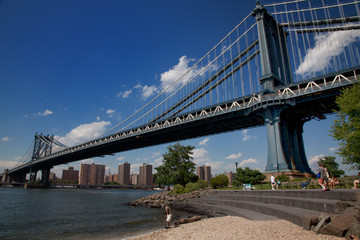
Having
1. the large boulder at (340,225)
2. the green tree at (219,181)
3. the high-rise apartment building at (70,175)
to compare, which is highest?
Answer: the high-rise apartment building at (70,175)

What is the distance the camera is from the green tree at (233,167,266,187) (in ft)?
82.2

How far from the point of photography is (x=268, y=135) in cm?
2880

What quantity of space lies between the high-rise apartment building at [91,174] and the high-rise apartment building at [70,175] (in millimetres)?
18605

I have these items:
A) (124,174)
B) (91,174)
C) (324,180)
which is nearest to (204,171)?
(124,174)

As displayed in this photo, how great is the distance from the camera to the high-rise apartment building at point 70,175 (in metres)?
191

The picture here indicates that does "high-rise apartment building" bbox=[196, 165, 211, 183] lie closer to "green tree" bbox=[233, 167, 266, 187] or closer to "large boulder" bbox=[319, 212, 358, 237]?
"green tree" bbox=[233, 167, 266, 187]

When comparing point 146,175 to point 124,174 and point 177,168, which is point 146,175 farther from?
point 177,168

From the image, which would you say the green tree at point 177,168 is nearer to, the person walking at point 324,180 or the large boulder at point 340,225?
the person walking at point 324,180

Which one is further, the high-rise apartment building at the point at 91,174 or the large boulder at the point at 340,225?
the high-rise apartment building at the point at 91,174

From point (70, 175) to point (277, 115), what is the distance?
198 meters

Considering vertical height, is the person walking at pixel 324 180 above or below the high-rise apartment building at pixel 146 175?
below

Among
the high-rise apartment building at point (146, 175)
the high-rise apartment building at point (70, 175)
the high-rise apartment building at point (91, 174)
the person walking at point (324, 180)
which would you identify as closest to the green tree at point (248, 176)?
the person walking at point (324, 180)

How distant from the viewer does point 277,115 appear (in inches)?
1137

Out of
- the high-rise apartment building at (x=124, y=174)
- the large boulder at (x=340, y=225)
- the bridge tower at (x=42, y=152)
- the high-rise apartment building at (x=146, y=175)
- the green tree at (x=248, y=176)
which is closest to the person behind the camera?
the large boulder at (x=340, y=225)
